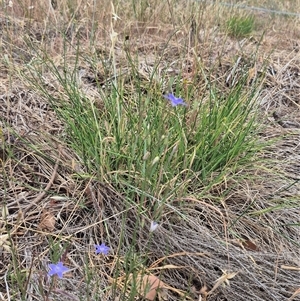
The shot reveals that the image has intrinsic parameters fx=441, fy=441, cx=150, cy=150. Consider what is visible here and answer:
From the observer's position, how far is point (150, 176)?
1.40 m

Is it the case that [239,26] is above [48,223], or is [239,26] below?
below

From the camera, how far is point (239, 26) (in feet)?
10.3

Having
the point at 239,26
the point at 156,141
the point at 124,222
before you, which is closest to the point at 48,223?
the point at 124,222

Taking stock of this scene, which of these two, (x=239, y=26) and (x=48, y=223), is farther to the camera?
(x=239, y=26)

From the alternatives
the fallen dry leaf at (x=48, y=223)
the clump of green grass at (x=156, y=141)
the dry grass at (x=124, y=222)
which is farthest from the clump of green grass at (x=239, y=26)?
the fallen dry leaf at (x=48, y=223)

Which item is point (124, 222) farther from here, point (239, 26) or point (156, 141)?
point (239, 26)

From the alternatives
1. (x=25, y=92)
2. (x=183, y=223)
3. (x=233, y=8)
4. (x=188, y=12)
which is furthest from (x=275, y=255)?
(x=233, y=8)

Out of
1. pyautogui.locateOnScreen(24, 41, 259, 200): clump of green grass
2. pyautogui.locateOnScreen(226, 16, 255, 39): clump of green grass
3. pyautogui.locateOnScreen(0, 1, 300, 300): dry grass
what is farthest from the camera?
pyautogui.locateOnScreen(226, 16, 255, 39): clump of green grass

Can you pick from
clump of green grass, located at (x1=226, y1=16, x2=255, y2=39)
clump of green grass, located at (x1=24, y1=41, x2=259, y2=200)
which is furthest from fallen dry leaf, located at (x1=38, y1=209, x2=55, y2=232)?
clump of green grass, located at (x1=226, y1=16, x2=255, y2=39)

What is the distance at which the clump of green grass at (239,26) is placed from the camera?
3.07m

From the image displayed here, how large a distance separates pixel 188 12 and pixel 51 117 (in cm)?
148

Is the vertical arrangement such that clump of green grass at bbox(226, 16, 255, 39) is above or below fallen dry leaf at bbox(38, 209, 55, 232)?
below

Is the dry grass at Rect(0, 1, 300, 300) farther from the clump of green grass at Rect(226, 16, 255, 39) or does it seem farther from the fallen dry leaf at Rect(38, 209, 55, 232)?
the clump of green grass at Rect(226, 16, 255, 39)

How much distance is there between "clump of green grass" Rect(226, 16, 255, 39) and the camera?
10.1ft
